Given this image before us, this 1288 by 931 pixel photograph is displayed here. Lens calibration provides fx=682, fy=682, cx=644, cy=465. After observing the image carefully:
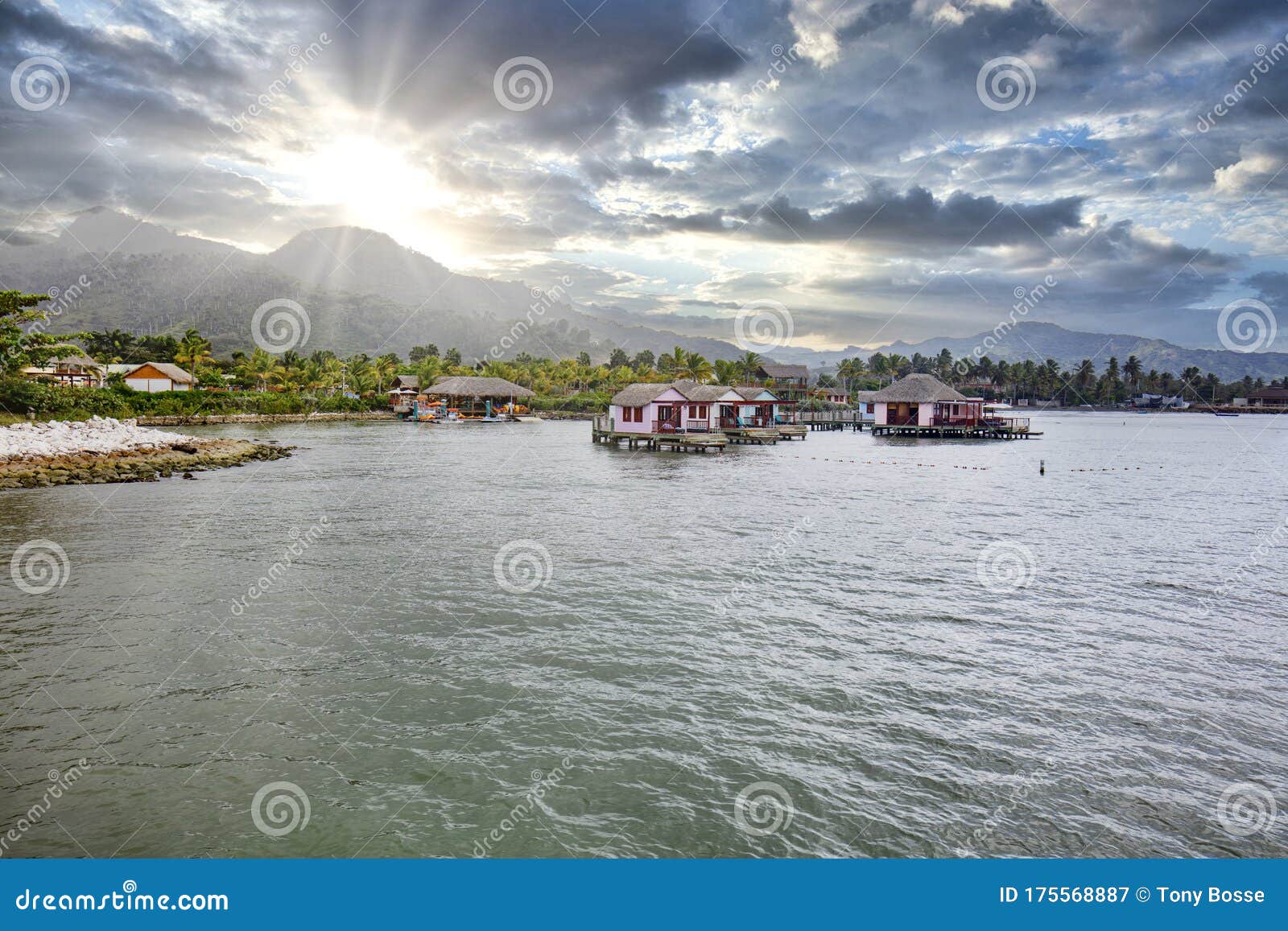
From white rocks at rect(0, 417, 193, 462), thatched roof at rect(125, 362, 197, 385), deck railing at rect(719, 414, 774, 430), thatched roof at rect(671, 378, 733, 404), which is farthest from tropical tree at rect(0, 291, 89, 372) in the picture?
deck railing at rect(719, 414, 774, 430)

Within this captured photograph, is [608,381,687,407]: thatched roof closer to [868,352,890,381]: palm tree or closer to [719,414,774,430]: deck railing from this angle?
[719,414,774,430]: deck railing

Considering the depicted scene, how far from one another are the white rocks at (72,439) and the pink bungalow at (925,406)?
6890 centimetres

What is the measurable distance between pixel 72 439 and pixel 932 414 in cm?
7639

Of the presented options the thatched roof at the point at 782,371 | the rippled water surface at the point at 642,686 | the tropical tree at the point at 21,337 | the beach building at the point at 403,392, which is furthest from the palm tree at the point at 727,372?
the rippled water surface at the point at 642,686

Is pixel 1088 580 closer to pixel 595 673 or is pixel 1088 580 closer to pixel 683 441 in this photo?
pixel 595 673

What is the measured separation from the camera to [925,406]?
76.6m

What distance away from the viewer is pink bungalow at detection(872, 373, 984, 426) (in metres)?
76.8

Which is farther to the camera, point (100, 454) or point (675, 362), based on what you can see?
point (675, 362)

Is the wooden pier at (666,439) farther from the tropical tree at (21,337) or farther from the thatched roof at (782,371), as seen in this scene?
the thatched roof at (782,371)

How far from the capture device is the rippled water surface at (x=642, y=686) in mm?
7762

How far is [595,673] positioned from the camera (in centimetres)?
1170

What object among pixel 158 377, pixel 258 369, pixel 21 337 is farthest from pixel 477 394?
pixel 21 337

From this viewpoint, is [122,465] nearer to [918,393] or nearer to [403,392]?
[918,393]

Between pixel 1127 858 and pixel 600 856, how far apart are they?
5.49m
